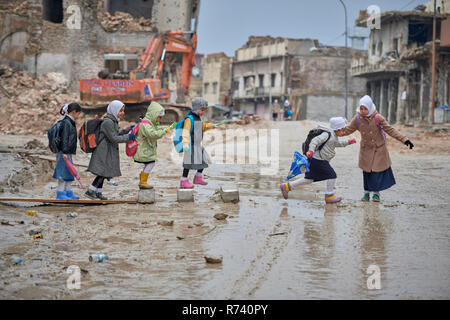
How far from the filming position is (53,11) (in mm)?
36781

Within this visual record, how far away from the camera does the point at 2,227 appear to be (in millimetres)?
6340

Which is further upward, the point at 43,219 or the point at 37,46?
the point at 37,46

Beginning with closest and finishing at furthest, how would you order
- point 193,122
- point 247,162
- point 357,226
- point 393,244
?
point 393,244 < point 357,226 < point 193,122 < point 247,162

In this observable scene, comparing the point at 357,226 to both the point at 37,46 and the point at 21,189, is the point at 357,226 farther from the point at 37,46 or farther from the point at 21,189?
the point at 37,46

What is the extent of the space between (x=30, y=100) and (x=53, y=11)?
11.7m

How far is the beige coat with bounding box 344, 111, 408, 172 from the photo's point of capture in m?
8.97

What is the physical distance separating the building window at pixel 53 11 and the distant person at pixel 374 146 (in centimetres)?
2943

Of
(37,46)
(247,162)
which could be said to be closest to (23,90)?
(37,46)

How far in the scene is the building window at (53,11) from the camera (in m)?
35.0

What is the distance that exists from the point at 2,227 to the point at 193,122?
142 inches

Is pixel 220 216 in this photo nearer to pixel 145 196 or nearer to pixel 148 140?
pixel 145 196

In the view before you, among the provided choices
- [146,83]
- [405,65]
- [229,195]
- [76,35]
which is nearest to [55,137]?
[229,195]

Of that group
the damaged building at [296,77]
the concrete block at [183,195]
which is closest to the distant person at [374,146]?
the concrete block at [183,195]

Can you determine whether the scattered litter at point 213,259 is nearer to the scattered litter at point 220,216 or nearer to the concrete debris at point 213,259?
the concrete debris at point 213,259
